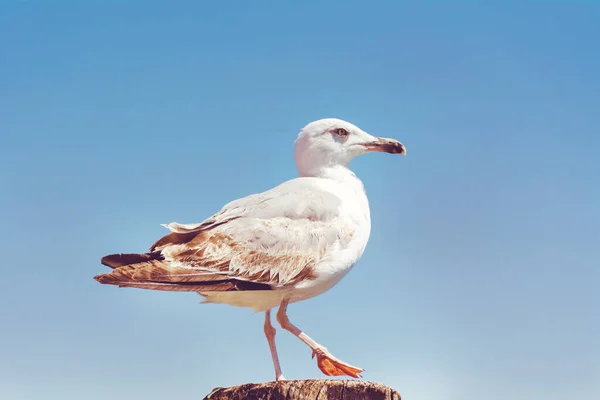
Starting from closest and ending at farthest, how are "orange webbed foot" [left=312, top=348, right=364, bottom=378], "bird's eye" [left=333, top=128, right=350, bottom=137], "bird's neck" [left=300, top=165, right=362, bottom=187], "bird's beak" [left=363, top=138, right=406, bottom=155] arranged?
1. "orange webbed foot" [left=312, top=348, right=364, bottom=378]
2. "bird's neck" [left=300, top=165, right=362, bottom=187]
3. "bird's eye" [left=333, top=128, right=350, bottom=137]
4. "bird's beak" [left=363, top=138, right=406, bottom=155]

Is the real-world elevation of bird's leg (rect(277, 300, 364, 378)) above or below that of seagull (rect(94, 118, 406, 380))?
below

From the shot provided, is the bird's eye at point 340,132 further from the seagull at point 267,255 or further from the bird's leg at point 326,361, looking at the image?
the bird's leg at point 326,361

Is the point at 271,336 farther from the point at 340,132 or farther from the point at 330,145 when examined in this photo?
the point at 340,132

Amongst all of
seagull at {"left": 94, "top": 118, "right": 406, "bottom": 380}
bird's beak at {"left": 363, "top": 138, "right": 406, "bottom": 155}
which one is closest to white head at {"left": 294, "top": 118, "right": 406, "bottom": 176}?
bird's beak at {"left": 363, "top": 138, "right": 406, "bottom": 155}

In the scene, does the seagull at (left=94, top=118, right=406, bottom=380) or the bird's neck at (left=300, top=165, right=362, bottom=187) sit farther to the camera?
the bird's neck at (left=300, top=165, right=362, bottom=187)

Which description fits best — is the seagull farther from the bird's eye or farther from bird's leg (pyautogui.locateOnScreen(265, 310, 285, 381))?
the bird's eye

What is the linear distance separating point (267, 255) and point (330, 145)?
2.11 meters

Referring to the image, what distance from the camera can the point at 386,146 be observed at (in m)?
9.23

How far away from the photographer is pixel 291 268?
24.0 feet

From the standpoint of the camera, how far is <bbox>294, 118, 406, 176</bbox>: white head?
887 centimetres

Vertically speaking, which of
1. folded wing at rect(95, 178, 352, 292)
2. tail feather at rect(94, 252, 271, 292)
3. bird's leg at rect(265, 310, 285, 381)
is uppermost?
folded wing at rect(95, 178, 352, 292)

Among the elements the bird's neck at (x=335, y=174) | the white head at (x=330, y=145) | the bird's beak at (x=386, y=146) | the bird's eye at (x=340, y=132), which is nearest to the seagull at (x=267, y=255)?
the bird's neck at (x=335, y=174)

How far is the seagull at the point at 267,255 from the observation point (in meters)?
6.93

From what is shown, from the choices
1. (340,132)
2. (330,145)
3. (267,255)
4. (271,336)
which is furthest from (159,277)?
(340,132)
